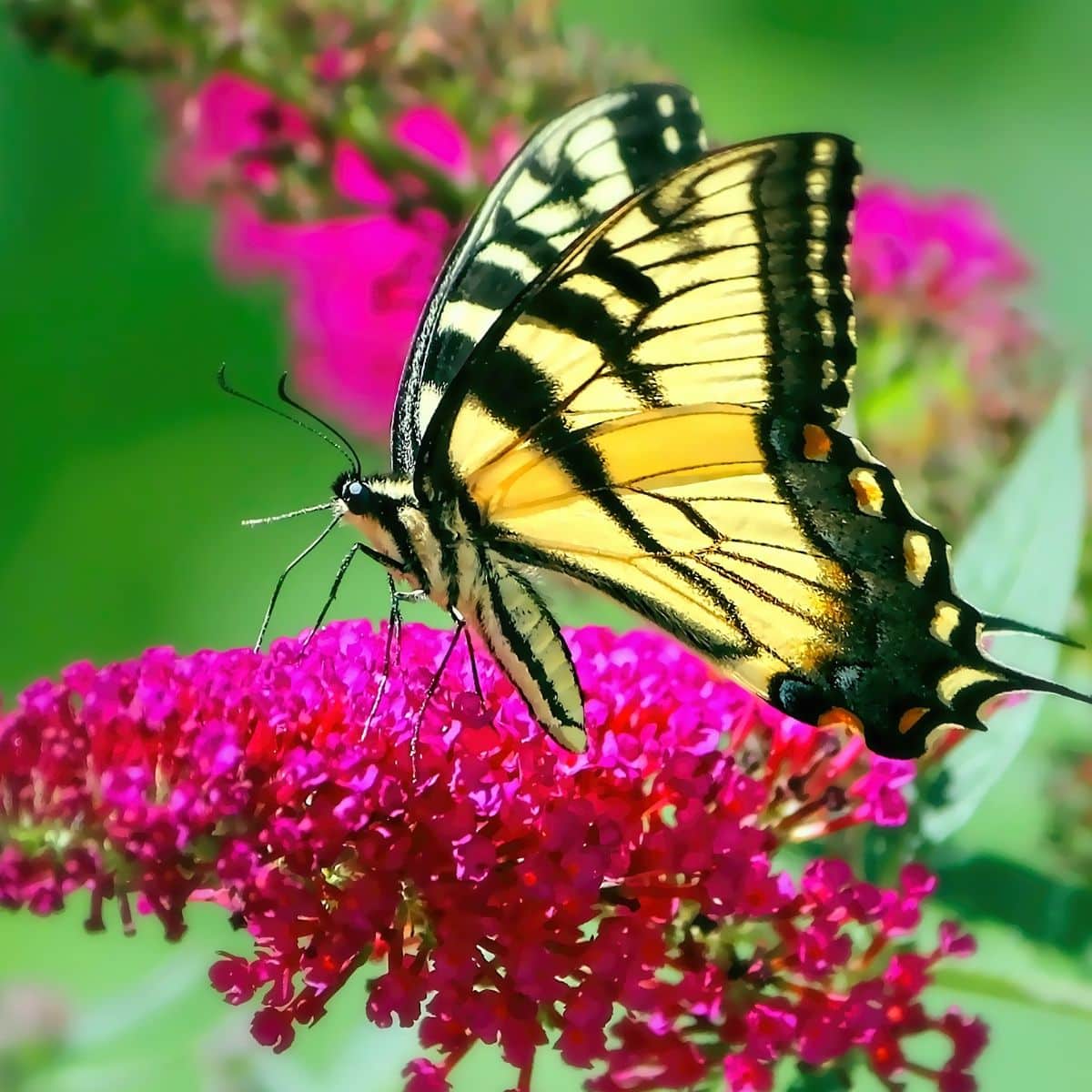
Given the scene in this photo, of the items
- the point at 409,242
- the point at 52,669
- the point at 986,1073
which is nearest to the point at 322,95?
the point at 409,242

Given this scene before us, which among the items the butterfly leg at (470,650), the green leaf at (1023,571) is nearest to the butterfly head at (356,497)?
the butterfly leg at (470,650)

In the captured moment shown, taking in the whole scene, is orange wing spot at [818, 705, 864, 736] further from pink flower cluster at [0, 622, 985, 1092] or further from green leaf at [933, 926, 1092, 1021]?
green leaf at [933, 926, 1092, 1021]

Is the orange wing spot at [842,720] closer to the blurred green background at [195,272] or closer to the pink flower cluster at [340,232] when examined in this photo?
the pink flower cluster at [340,232]

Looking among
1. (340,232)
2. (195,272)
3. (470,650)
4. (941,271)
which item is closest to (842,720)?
(470,650)

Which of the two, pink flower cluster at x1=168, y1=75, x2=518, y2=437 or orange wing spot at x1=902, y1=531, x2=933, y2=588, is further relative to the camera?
pink flower cluster at x1=168, y1=75, x2=518, y2=437

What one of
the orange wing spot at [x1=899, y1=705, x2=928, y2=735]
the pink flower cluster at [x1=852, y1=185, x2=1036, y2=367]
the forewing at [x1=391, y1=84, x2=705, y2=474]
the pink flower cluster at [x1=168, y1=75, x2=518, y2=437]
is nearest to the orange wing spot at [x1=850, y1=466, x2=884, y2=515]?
the orange wing spot at [x1=899, y1=705, x2=928, y2=735]

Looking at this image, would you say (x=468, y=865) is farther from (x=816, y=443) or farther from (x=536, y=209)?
(x=536, y=209)
